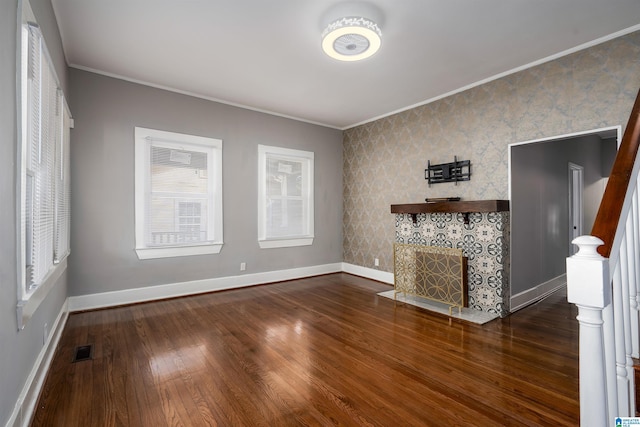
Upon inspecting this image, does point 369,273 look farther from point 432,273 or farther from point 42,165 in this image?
point 42,165

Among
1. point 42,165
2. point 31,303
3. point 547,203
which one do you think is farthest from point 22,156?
point 547,203

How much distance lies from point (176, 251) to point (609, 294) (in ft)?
13.9

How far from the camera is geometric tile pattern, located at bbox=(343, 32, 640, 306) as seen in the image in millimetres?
2795

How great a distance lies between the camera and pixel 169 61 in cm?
331

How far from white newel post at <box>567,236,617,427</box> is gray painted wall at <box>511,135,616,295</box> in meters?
2.91

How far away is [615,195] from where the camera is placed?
1.11 meters

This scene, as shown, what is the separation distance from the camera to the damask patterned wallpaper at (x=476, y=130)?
279 centimetres

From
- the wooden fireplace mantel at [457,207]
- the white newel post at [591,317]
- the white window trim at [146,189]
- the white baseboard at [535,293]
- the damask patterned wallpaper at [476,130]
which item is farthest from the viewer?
the white window trim at [146,189]

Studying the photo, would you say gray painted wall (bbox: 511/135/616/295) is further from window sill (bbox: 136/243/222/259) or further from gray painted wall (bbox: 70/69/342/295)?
window sill (bbox: 136/243/222/259)

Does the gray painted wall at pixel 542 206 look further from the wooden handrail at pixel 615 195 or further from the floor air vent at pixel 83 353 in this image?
the floor air vent at pixel 83 353

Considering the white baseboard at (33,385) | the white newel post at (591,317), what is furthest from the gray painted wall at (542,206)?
the white baseboard at (33,385)

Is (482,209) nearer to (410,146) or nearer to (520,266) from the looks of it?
(520,266)

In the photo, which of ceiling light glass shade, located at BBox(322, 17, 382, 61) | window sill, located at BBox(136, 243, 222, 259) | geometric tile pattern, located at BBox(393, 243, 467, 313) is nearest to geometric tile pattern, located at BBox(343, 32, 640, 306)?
geometric tile pattern, located at BBox(393, 243, 467, 313)

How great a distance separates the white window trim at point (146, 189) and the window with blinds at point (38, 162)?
1.06 m
